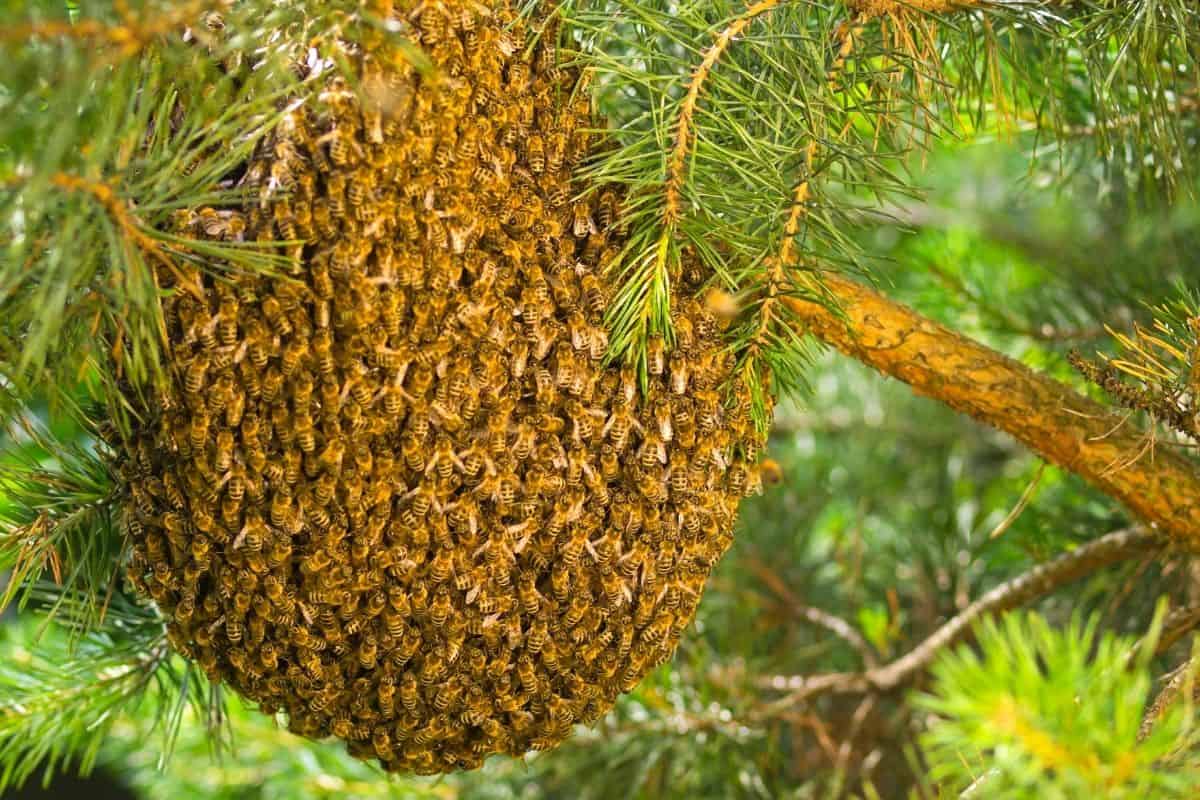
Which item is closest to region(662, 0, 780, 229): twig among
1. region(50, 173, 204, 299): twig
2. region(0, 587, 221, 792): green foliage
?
region(50, 173, 204, 299): twig

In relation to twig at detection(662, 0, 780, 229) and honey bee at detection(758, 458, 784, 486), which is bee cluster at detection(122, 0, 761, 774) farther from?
honey bee at detection(758, 458, 784, 486)

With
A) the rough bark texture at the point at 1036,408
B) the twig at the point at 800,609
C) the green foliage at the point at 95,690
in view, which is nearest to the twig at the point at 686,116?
the rough bark texture at the point at 1036,408

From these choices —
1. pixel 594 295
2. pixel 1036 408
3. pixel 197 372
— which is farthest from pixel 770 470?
pixel 197 372

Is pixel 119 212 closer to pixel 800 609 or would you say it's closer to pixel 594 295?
pixel 594 295

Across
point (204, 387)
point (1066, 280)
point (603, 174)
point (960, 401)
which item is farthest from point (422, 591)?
point (1066, 280)

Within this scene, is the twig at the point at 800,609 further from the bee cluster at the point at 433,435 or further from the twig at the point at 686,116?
the twig at the point at 686,116

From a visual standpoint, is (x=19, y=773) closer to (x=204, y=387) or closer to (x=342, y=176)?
(x=204, y=387)
